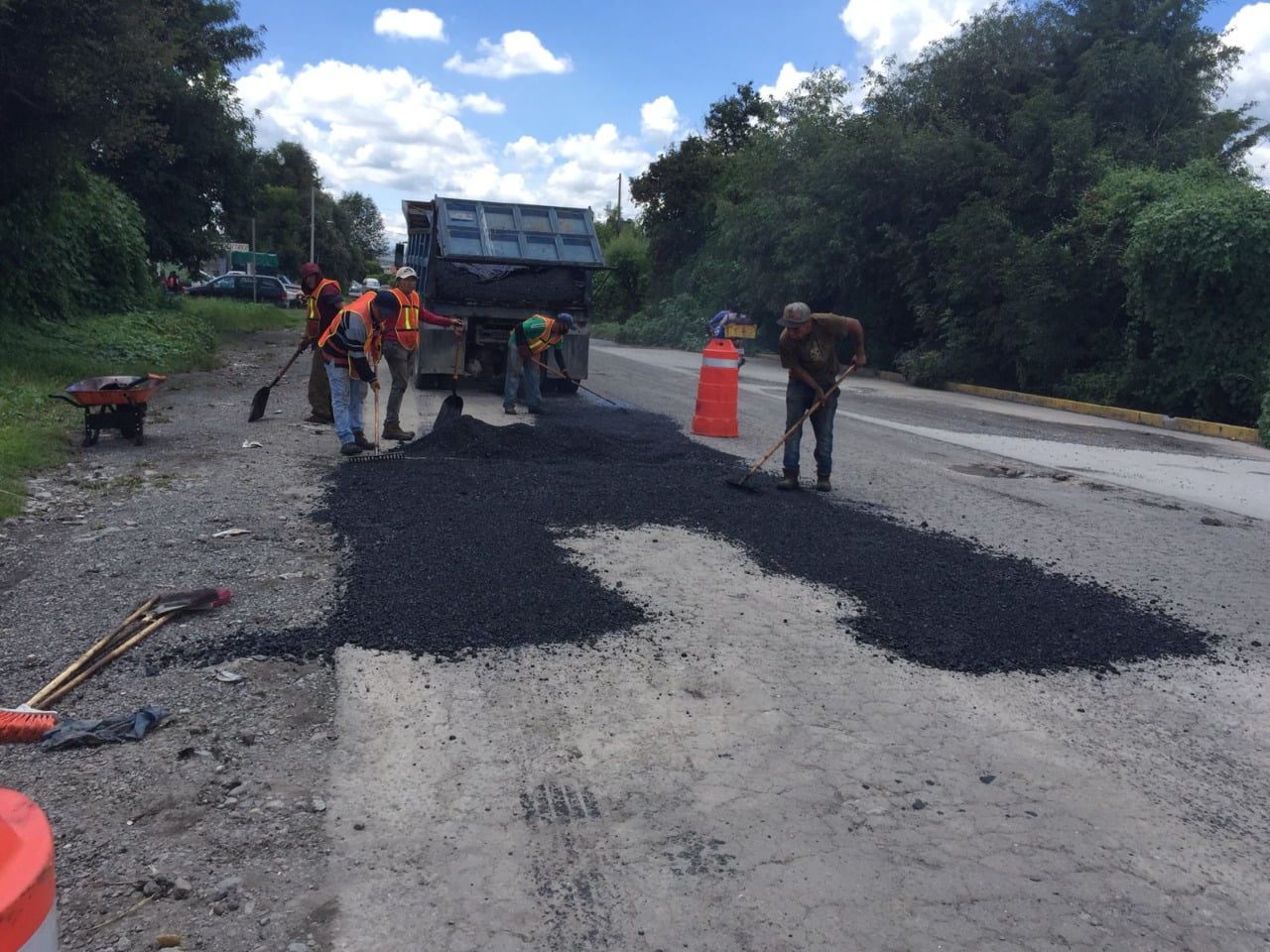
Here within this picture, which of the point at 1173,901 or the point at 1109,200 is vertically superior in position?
the point at 1109,200

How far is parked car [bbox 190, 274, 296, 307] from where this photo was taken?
43.1 m

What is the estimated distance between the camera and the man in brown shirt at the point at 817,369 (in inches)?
340


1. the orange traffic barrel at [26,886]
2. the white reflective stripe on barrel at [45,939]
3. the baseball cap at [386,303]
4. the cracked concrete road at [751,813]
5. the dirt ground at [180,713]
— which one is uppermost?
the baseball cap at [386,303]

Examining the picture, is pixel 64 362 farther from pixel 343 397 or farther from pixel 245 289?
pixel 245 289

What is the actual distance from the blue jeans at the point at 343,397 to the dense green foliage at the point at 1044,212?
13.2 m

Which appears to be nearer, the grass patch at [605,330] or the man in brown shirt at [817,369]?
the man in brown shirt at [817,369]

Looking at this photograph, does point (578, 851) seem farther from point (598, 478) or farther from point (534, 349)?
point (534, 349)

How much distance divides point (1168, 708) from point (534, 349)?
9.62 meters

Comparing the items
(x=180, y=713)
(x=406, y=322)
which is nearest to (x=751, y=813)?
(x=180, y=713)

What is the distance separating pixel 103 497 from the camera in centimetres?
769

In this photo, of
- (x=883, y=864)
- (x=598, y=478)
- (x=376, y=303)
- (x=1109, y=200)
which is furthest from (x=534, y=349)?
(x=1109, y=200)

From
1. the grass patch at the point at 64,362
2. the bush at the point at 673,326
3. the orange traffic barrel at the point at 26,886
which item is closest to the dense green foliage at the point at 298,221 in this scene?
the bush at the point at 673,326

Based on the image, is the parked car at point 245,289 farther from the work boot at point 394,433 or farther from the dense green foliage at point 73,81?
the work boot at point 394,433

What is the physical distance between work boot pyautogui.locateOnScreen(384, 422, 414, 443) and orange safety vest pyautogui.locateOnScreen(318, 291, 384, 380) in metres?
1.11
